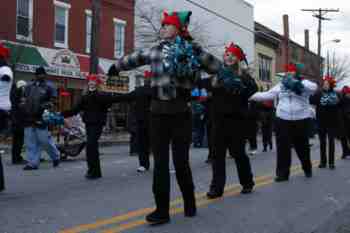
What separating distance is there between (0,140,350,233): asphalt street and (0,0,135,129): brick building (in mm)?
13697

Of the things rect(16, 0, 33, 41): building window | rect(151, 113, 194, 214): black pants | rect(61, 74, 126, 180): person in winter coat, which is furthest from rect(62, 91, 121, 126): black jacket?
rect(16, 0, 33, 41): building window

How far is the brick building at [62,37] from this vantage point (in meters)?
23.7

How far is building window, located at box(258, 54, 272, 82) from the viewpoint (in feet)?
177

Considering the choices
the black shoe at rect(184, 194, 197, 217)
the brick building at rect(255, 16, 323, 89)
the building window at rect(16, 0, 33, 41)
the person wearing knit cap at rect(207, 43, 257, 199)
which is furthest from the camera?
the brick building at rect(255, 16, 323, 89)

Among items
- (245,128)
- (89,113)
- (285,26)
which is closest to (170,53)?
(245,128)

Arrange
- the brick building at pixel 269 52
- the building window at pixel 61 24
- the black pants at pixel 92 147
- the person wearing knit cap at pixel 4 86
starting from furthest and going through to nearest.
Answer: the brick building at pixel 269 52, the building window at pixel 61 24, the black pants at pixel 92 147, the person wearing knit cap at pixel 4 86

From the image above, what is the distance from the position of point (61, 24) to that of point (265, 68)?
3179 cm

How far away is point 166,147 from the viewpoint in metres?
5.66

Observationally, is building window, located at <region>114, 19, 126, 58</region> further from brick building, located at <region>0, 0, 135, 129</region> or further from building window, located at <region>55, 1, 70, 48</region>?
building window, located at <region>55, 1, 70, 48</region>

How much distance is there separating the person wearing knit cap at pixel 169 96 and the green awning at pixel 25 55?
56.2 feet

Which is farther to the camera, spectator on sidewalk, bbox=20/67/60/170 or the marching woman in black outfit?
spectator on sidewalk, bbox=20/67/60/170

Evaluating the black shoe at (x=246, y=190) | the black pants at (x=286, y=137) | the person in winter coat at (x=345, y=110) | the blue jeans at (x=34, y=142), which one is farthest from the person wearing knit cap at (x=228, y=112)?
the person in winter coat at (x=345, y=110)

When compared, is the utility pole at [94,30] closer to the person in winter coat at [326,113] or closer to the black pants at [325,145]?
the person in winter coat at [326,113]

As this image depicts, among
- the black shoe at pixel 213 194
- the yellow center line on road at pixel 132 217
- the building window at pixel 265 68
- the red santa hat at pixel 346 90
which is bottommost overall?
the yellow center line on road at pixel 132 217
